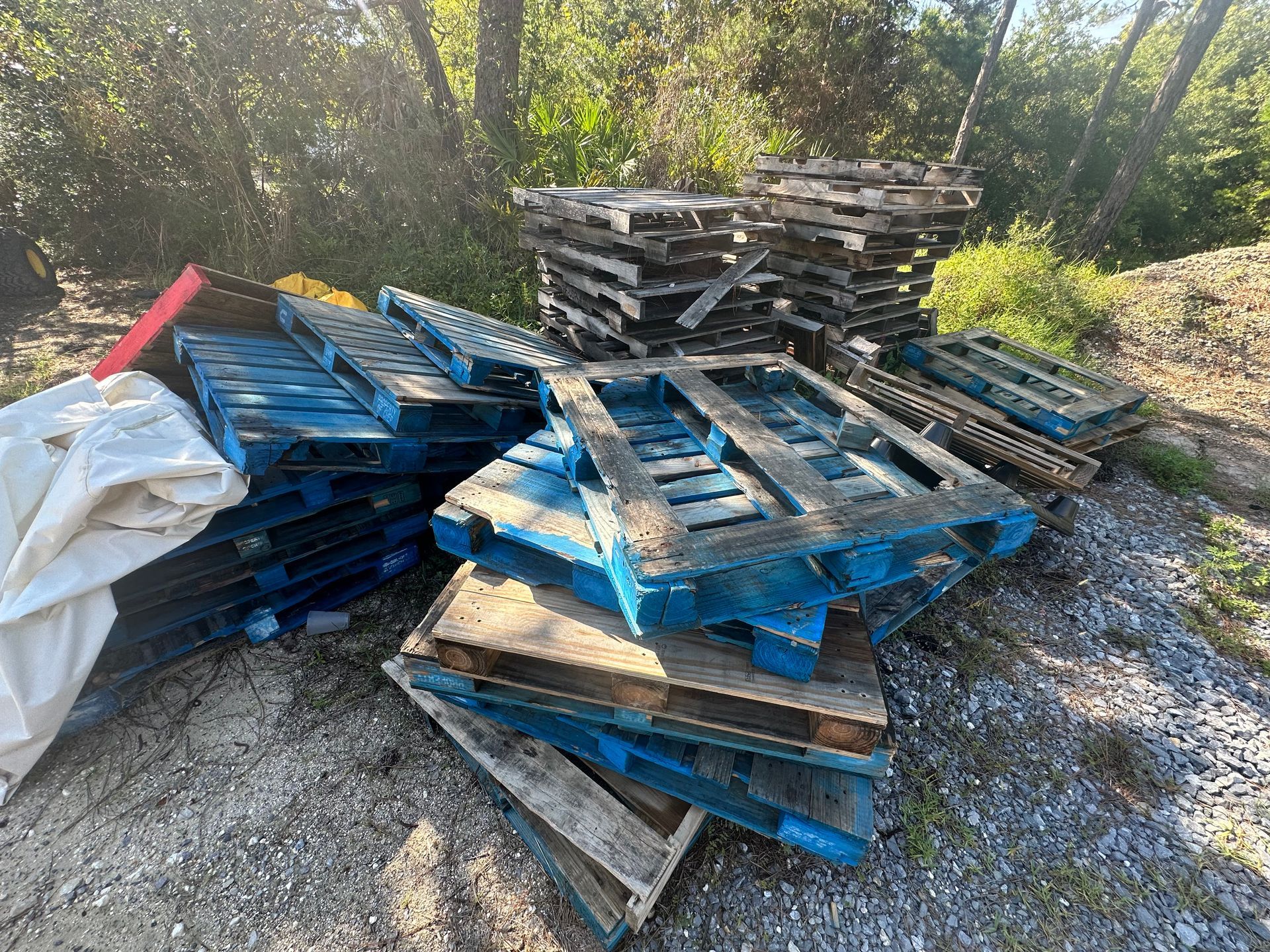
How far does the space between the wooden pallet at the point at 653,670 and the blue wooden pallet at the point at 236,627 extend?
1309 mm

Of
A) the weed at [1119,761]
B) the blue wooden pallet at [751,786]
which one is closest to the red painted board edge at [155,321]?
the blue wooden pallet at [751,786]

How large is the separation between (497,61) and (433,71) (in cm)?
93

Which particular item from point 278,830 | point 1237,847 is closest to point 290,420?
point 278,830

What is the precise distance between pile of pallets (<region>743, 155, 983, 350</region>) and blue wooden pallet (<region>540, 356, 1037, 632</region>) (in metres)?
2.50

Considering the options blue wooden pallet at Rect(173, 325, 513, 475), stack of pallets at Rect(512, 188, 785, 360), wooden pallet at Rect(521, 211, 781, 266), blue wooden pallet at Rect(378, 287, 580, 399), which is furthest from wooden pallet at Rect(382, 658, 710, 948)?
wooden pallet at Rect(521, 211, 781, 266)

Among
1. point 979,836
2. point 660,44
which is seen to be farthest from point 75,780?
point 660,44

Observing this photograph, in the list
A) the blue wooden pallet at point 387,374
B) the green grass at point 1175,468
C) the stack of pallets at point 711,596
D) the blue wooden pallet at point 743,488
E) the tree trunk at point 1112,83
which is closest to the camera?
the blue wooden pallet at point 743,488

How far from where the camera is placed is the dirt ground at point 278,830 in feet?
6.76

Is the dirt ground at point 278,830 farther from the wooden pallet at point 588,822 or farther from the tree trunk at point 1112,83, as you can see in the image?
the tree trunk at point 1112,83

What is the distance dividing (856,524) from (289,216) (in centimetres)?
872

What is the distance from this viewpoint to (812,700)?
180cm

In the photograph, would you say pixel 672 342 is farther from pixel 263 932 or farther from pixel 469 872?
pixel 263 932

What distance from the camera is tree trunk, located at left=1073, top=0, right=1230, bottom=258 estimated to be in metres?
8.20

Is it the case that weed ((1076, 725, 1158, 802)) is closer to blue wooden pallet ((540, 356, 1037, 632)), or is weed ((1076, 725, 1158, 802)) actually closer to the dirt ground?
blue wooden pallet ((540, 356, 1037, 632))
